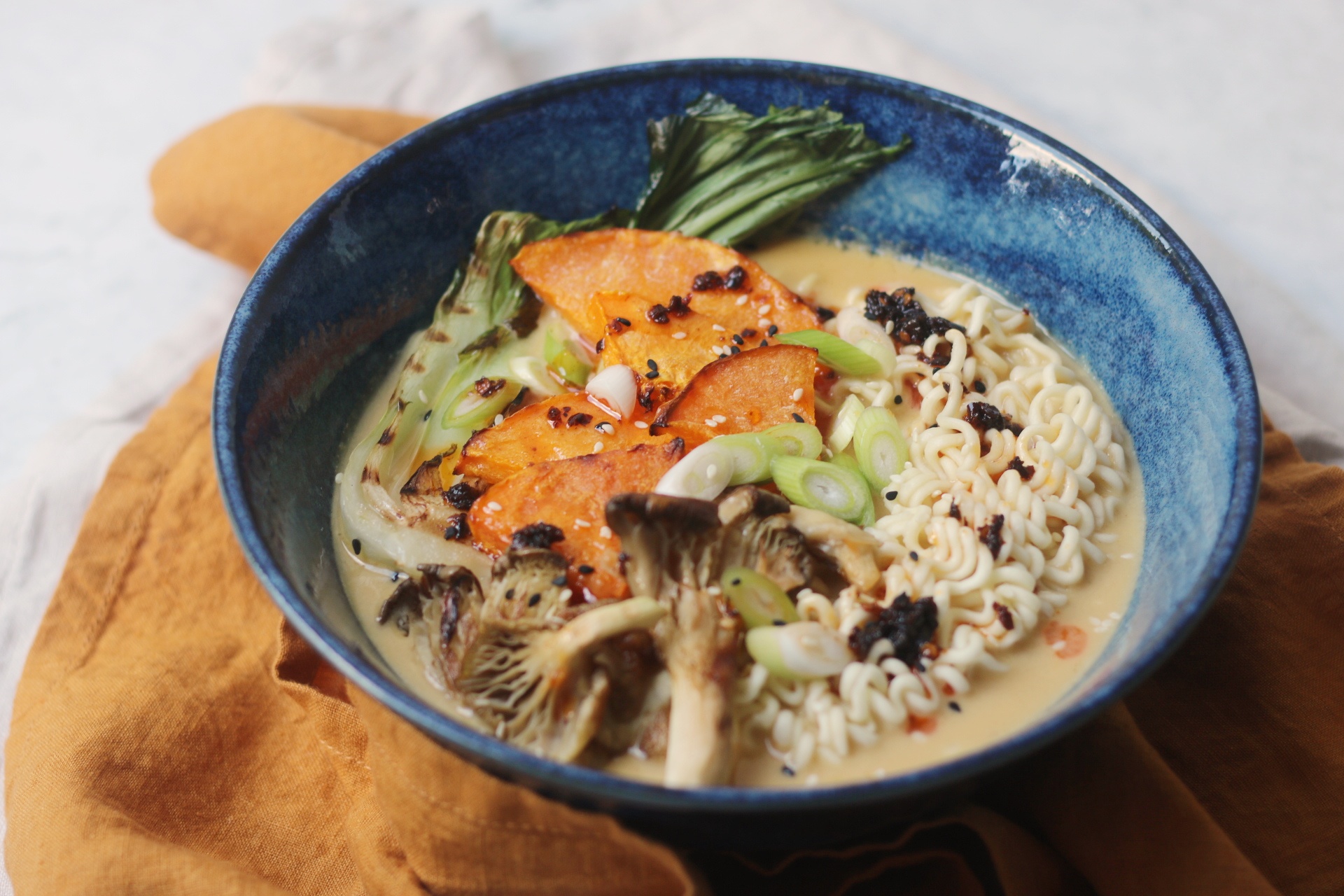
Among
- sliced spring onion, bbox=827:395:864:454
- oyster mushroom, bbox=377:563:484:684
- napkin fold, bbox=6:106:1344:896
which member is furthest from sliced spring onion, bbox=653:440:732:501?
napkin fold, bbox=6:106:1344:896

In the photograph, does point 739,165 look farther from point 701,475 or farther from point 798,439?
point 701,475

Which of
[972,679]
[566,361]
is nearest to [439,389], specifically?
[566,361]

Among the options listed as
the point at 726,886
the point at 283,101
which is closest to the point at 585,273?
the point at 726,886

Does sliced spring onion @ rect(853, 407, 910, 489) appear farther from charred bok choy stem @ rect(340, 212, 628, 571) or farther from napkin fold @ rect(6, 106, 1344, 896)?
charred bok choy stem @ rect(340, 212, 628, 571)

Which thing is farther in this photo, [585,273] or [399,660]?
[585,273]

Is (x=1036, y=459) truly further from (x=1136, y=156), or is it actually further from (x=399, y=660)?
(x=1136, y=156)
